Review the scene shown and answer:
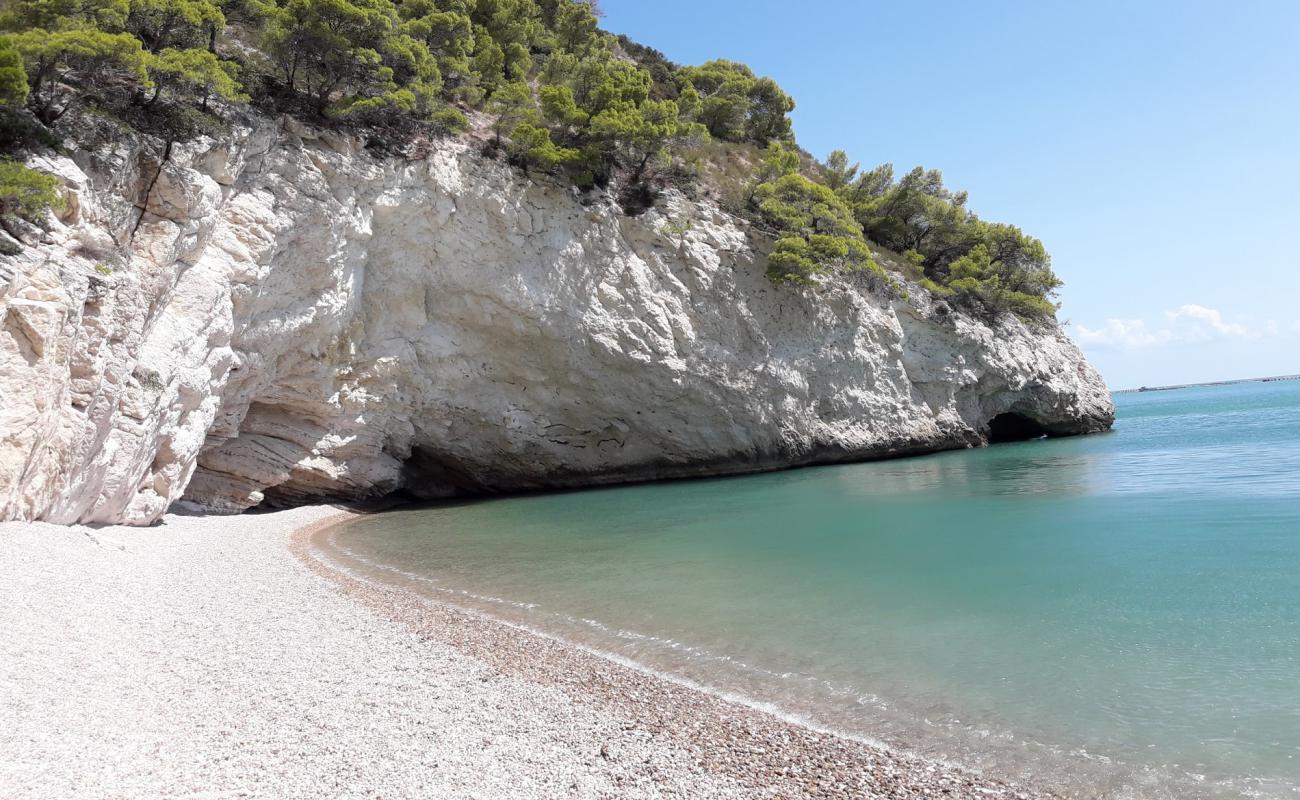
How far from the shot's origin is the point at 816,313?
29719 mm

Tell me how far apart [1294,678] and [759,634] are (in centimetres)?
494

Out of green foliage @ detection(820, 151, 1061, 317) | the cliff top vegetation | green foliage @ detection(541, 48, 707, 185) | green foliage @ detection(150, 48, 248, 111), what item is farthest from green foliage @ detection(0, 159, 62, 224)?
green foliage @ detection(820, 151, 1061, 317)

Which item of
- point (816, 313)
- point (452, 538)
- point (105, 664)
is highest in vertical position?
point (816, 313)

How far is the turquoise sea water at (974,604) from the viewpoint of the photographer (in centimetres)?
551

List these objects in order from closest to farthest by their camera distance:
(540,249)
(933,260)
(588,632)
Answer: (588,632) → (540,249) → (933,260)

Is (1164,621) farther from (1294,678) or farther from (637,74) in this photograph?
(637,74)

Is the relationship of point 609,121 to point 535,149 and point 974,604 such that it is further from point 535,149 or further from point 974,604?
point 974,604

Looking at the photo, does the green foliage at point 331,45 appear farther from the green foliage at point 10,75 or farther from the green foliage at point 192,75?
the green foliage at point 10,75

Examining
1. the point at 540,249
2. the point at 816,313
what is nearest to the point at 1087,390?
the point at 816,313

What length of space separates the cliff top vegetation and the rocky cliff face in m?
0.99


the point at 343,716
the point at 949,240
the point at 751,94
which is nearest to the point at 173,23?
the point at 343,716

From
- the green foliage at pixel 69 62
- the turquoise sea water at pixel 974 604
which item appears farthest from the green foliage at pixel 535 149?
the turquoise sea water at pixel 974 604

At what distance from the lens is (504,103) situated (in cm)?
2420

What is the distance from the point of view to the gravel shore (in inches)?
167
